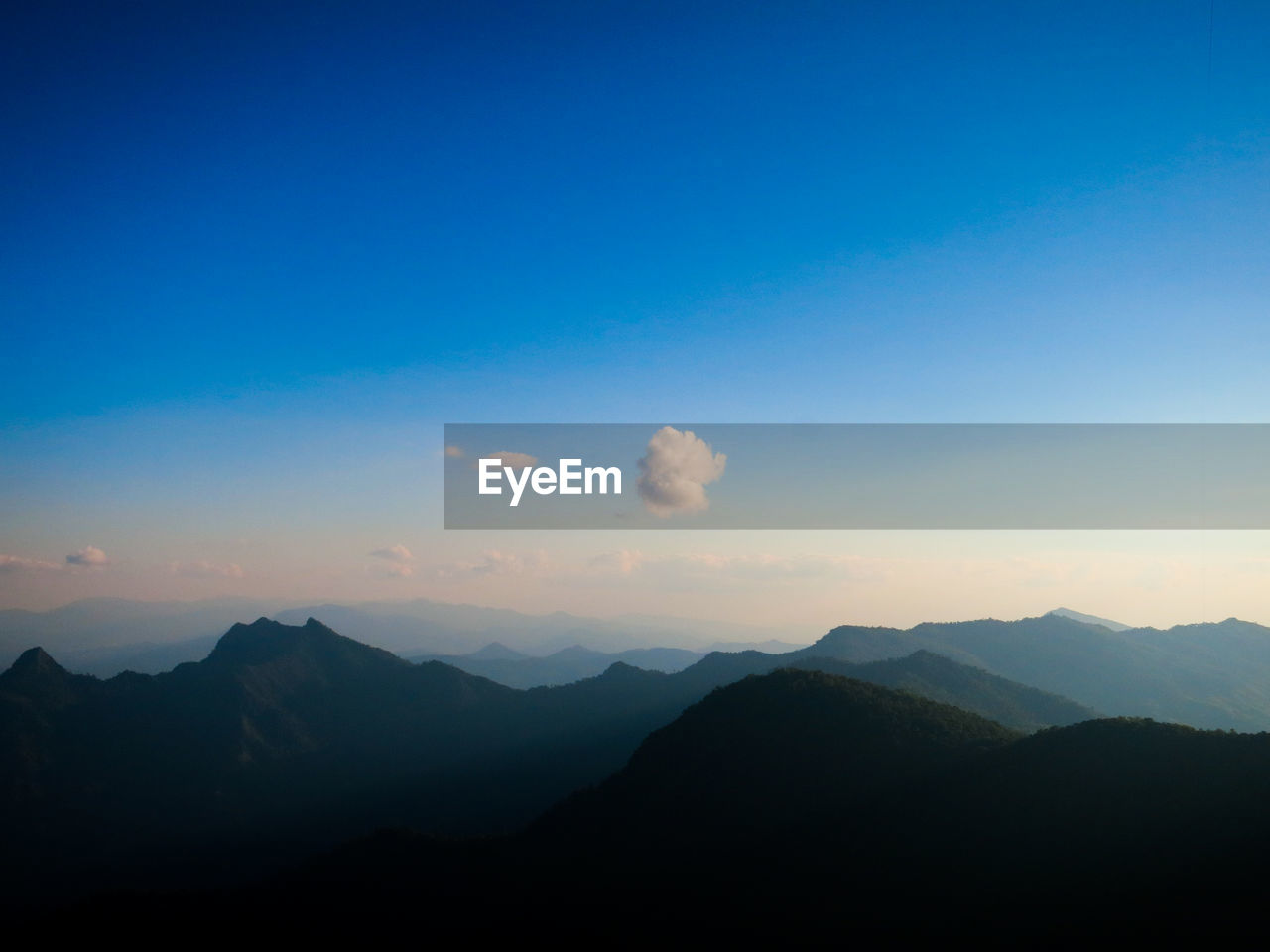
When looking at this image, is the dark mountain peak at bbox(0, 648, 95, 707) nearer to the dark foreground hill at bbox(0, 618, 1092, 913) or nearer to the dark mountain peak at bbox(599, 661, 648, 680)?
the dark foreground hill at bbox(0, 618, 1092, 913)

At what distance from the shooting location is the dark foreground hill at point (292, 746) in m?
117

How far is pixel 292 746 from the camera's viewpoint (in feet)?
543

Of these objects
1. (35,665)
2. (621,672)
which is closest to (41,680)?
(35,665)

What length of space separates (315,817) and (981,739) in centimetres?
12277

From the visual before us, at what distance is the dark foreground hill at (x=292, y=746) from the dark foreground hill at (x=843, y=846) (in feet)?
144

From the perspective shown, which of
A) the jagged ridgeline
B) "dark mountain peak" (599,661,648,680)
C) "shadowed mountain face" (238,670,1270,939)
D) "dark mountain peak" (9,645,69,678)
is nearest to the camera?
"shadowed mountain face" (238,670,1270,939)

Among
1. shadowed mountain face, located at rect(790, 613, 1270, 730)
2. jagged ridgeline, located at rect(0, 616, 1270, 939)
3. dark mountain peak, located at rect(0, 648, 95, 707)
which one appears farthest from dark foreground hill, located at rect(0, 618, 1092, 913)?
shadowed mountain face, located at rect(790, 613, 1270, 730)

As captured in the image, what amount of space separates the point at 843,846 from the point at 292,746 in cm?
16023

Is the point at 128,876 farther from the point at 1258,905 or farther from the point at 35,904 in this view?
the point at 1258,905

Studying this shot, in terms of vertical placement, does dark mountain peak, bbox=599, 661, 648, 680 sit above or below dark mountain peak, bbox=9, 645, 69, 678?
below

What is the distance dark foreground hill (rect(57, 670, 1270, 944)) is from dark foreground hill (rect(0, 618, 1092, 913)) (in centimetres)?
4375

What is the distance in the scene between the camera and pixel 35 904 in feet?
334

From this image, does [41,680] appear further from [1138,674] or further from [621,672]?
[1138,674]

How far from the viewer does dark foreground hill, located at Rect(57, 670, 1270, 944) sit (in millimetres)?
38062
